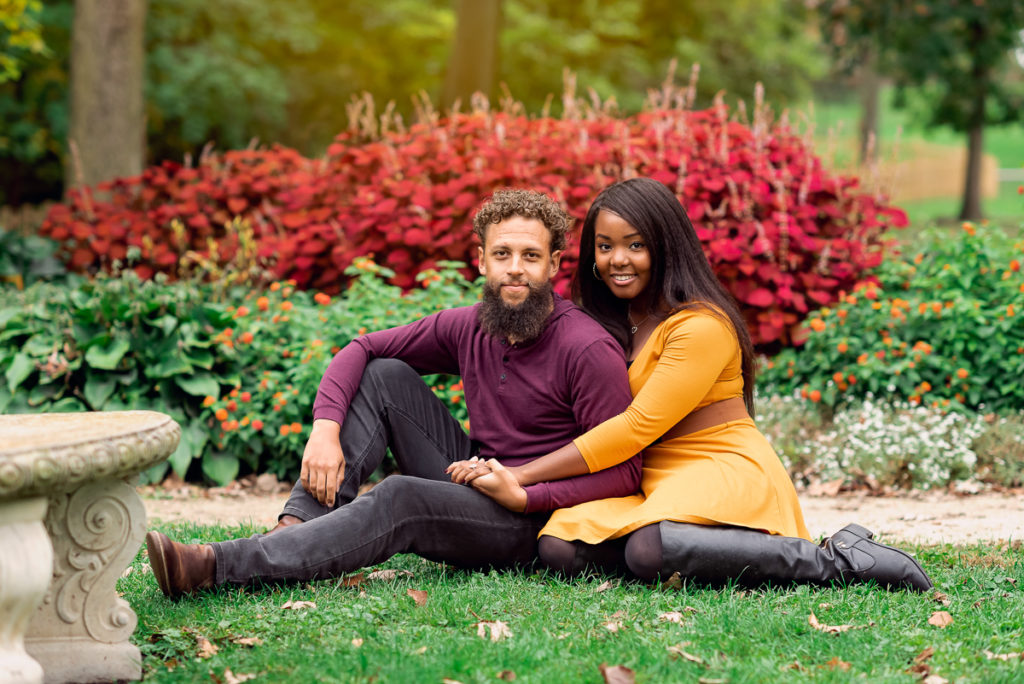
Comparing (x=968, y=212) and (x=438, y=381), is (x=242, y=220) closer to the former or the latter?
(x=438, y=381)

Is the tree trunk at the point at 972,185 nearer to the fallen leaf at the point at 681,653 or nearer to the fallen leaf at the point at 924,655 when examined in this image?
the fallen leaf at the point at 924,655

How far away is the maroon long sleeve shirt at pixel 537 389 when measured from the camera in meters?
3.46

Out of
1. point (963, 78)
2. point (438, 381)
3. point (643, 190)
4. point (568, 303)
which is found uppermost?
point (963, 78)

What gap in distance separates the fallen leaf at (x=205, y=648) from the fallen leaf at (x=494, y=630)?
0.72m

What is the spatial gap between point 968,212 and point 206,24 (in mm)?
12878

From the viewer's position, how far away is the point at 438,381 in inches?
213

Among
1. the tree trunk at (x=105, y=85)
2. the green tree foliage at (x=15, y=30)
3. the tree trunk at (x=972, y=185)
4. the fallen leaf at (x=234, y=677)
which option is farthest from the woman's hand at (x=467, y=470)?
the tree trunk at (x=972, y=185)

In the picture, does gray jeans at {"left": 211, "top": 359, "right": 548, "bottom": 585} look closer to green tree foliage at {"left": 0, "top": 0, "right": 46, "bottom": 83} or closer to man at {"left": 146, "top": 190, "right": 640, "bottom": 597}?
man at {"left": 146, "top": 190, "right": 640, "bottom": 597}

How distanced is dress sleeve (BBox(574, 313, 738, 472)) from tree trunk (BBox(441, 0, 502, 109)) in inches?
365

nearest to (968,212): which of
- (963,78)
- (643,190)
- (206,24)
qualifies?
(963,78)

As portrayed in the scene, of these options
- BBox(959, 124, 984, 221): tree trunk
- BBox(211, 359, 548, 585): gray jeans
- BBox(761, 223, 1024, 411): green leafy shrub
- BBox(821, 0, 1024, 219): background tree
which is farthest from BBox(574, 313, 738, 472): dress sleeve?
BBox(959, 124, 984, 221): tree trunk

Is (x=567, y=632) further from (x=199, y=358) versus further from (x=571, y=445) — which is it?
(x=199, y=358)

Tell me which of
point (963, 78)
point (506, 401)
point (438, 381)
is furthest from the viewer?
point (963, 78)

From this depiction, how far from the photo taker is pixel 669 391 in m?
3.41
